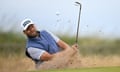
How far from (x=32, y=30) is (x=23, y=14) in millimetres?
163

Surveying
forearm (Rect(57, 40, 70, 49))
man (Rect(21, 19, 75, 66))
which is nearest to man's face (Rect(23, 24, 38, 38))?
man (Rect(21, 19, 75, 66))

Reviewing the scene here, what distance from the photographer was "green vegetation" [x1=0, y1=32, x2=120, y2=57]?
3049mm

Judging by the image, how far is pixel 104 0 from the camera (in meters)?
3.25

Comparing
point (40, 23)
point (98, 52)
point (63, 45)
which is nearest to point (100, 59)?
point (98, 52)

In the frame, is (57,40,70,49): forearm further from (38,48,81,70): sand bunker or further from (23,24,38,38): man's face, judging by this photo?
(23,24,38,38): man's face

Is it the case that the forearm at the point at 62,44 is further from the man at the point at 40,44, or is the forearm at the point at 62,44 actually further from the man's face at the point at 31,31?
the man's face at the point at 31,31

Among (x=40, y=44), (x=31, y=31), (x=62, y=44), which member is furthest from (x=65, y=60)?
(x=31, y=31)

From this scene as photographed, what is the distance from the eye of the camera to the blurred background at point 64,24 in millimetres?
3049

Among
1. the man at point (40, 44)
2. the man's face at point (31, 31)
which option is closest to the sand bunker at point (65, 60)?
the man at point (40, 44)

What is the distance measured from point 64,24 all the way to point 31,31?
322 mm

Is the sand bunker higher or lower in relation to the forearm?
lower

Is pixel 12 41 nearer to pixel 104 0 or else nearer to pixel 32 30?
pixel 32 30

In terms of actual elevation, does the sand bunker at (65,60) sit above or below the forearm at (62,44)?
below

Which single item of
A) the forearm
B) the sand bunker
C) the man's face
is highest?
the man's face
